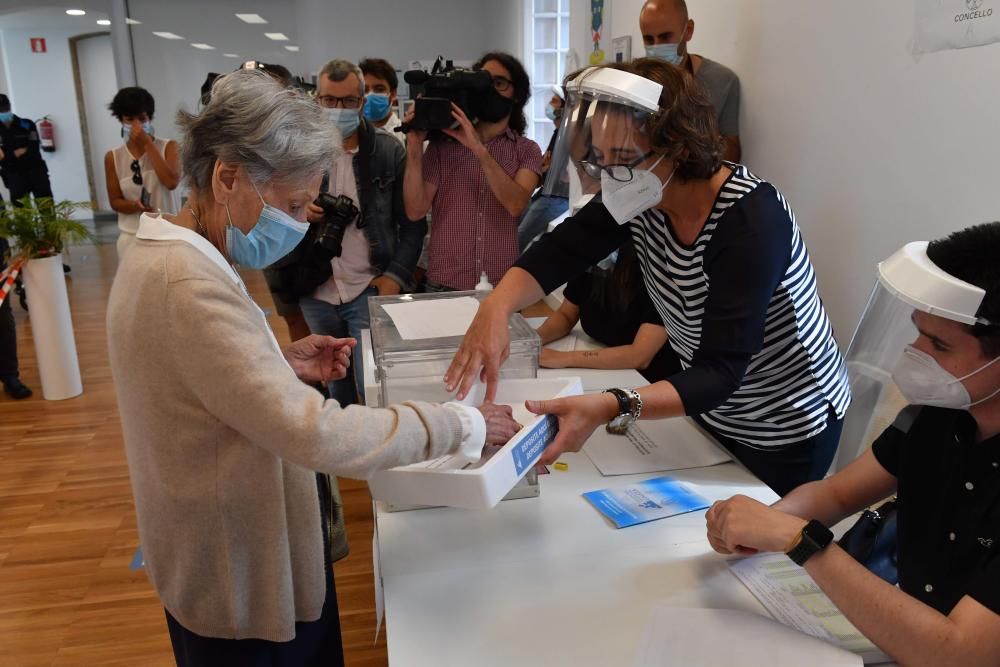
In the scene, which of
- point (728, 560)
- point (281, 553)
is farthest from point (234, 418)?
point (728, 560)

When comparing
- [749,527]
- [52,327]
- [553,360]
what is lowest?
[52,327]

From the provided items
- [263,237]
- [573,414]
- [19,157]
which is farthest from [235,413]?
[19,157]

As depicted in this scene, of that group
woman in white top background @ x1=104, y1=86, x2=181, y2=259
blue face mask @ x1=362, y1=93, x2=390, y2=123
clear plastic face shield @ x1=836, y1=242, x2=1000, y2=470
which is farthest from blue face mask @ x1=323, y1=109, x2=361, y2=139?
woman in white top background @ x1=104, y1=86, x2=181, y2=259

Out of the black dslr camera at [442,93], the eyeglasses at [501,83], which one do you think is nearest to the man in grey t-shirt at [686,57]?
the eyeglasses at [501,83]

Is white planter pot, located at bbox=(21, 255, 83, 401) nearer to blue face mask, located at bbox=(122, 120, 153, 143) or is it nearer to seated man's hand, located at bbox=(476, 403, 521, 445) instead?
blue face mask, located at bbox=(122, 120, 153, 143)

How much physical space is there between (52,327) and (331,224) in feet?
7.68

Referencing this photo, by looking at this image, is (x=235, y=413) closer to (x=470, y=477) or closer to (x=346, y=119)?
(x=470, y=477)

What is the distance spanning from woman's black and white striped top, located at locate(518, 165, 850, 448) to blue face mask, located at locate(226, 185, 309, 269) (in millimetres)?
667

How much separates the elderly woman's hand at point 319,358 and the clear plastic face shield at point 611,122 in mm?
566

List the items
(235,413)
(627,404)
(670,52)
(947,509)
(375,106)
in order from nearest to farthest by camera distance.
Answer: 1. (235,413)
2. (947,509)
3. (627,404)
4. (670,52)
5. (375,106)

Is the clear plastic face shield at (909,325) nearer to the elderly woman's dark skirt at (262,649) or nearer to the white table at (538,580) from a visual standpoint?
the white table at (538,580)

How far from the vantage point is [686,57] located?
2.71m

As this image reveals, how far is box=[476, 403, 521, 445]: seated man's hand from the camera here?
113 centimetres

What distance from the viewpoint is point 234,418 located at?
896mm
